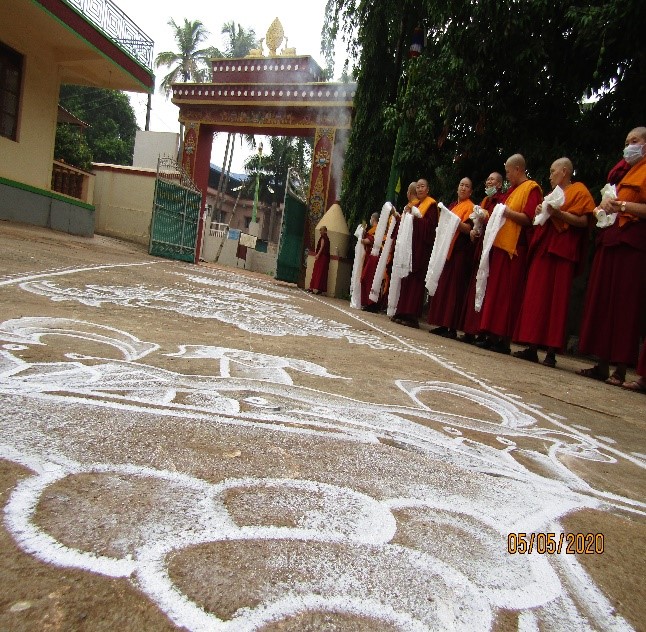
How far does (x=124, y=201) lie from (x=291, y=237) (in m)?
5.27

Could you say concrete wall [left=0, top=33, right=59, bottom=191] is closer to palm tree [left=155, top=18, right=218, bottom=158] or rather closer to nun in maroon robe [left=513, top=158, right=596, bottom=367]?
nun in maroon robe [left=513, top=158, right=596, bottom=367]

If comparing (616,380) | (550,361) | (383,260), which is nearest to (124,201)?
(383,260)

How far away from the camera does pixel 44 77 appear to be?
8742mm

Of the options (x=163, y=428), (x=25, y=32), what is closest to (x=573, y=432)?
(x=163, y=428)

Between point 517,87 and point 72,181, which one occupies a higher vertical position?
point 517,87

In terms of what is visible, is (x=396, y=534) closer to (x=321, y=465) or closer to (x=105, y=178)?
(x=321, y=465)

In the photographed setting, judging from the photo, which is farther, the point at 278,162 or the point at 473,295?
the point at 278,162

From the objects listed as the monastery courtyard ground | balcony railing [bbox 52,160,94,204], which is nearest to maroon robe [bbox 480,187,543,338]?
the monastery courtyard ground

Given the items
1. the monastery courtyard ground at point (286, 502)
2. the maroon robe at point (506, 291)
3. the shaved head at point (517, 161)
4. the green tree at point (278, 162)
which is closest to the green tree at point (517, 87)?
the shaved head at point (517, 161)

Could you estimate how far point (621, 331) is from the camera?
323 centimetres

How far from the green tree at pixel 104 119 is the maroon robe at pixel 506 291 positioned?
2412 centimetres

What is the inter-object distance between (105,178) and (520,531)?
14109mm

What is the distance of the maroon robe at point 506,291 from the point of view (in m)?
3.95
